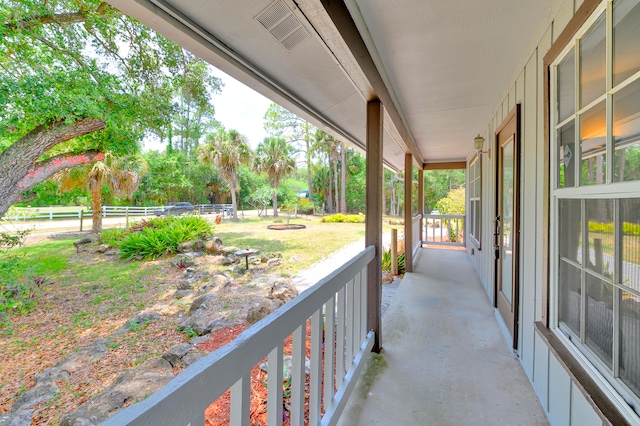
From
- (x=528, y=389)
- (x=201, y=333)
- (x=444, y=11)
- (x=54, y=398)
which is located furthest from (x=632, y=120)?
(x=54, y=398)

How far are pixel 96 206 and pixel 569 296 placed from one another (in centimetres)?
1192

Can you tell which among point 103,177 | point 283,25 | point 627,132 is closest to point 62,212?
point 103,177

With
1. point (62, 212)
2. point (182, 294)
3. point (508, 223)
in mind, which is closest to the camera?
point (508, 223)

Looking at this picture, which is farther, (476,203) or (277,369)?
(476,203)

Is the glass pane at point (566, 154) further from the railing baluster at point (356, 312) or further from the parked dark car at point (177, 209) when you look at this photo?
the parked dark car at point (177, 209)

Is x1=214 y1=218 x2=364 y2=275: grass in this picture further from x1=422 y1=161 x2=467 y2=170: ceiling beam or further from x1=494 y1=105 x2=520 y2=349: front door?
x1=494 y1=105 x2=520 y2=349: front door

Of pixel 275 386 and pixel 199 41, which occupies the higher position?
pixel 199 41

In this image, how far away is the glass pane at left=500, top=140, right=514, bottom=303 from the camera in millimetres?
2543

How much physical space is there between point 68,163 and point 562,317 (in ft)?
27.0

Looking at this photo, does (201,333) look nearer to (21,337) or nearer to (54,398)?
(54,398)

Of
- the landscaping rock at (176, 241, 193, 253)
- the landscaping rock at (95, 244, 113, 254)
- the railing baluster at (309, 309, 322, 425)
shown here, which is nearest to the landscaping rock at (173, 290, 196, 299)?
the landscaping rock at (176, 241, 193, 253)

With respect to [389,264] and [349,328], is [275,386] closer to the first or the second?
[349,328]

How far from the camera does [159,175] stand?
16.7 metres

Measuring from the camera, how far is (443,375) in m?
1.97
